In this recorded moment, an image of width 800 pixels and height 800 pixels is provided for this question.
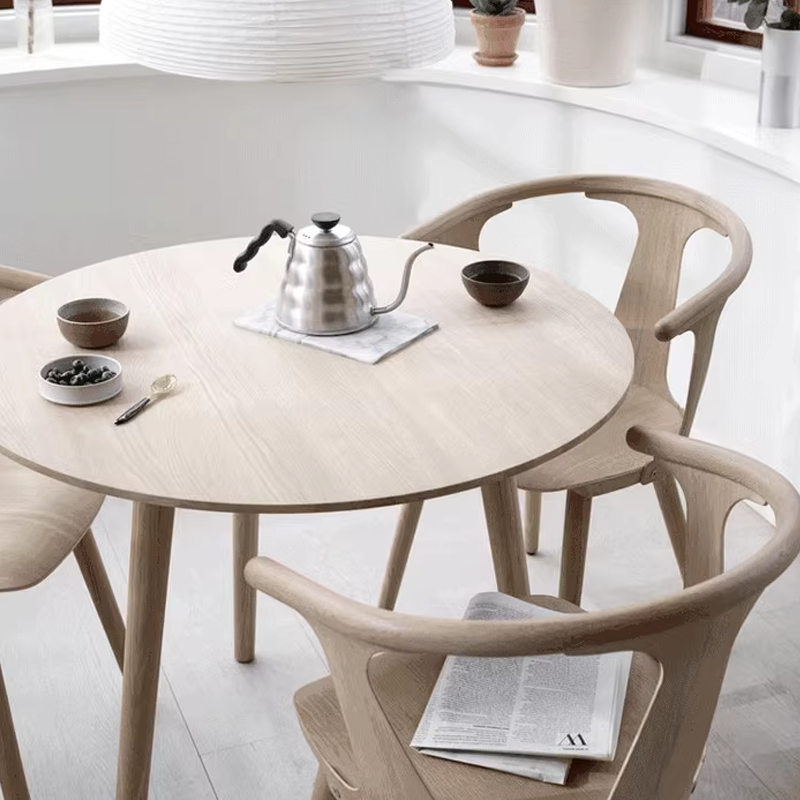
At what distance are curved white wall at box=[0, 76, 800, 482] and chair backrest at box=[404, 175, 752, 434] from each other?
438 mm

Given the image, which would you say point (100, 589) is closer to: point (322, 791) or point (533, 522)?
point (322, 791)

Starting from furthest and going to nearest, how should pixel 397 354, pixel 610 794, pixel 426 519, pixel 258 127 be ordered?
pixel 258 127
pixel 426 519
pixel 397 354
pixel 610 794

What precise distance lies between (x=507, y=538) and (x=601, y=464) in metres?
0.22

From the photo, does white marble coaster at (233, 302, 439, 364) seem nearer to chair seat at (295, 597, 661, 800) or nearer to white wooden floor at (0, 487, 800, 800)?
chair seat at (295, 597, 661, 800)

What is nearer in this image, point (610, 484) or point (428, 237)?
point (610, 484)

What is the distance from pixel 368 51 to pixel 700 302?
0.80 metres

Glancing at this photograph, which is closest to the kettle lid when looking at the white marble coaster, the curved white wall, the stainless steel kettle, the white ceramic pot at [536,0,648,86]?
the stainless steel kettle

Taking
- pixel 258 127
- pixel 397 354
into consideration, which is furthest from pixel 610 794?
pixel 258 127

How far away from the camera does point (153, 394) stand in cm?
168

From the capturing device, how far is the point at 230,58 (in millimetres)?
1536

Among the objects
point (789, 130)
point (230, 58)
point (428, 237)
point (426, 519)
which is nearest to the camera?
point (230, 58)

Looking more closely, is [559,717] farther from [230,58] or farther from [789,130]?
[789,130]

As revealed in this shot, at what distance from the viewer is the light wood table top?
4.91ft

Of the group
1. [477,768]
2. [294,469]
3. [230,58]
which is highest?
[230,58]
